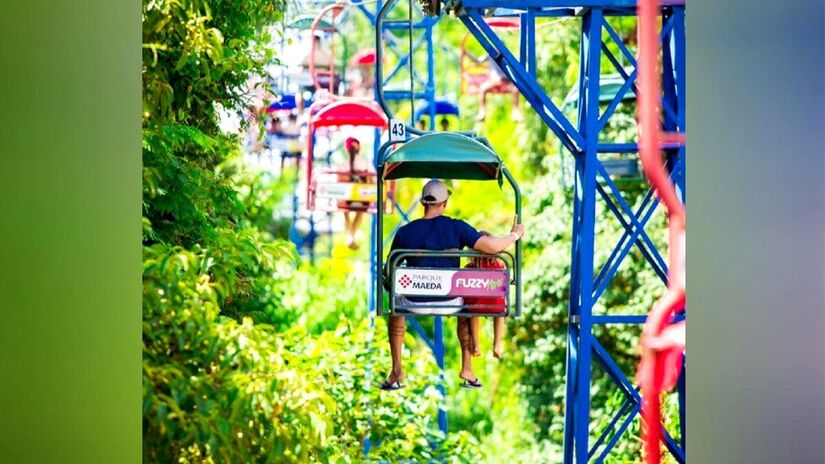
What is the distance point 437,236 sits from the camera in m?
8.01

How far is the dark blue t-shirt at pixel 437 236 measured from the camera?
801 cm

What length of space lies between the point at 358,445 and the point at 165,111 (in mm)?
3969

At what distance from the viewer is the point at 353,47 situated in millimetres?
26438

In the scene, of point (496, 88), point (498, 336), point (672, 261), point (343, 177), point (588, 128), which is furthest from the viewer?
point (496, 88)

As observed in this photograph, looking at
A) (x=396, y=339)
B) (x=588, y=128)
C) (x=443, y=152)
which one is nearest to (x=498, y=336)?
(x=396, y=339)

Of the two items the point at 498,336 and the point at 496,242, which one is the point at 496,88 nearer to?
the point at 498,336

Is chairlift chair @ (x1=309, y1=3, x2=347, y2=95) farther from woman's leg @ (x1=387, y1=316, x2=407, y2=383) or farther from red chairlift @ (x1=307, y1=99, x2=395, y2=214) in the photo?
woman's leg @ (x1=387, y1=316, x2=407, y2=383)

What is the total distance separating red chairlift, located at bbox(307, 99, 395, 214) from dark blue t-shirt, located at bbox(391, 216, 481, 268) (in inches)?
190

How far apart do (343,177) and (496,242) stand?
6.46m

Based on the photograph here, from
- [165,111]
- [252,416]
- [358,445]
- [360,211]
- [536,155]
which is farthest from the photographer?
[536,155]

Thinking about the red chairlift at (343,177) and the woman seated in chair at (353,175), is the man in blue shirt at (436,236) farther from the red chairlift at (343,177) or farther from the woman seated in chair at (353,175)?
the woman seated in chair at (353,175)
